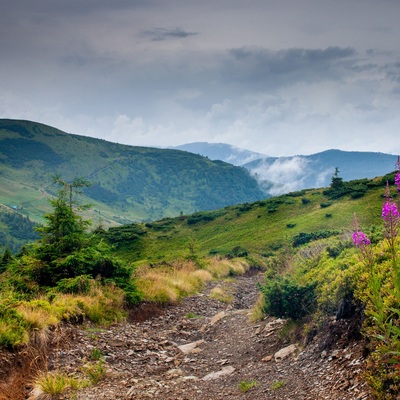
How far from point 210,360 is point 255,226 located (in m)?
56.8

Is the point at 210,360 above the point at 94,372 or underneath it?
underneath

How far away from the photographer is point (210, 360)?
412 inches

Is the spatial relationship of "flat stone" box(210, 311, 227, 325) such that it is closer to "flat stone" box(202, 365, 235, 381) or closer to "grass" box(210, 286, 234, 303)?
"grass" box(210, 286, 234, 303)

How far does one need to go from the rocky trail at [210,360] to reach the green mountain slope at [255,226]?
27.7m

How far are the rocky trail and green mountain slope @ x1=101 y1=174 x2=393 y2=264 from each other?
27693mm

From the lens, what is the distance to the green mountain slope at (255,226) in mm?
50250

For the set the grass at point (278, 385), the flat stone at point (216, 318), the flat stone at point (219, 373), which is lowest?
the flat stone at point (216, 318)

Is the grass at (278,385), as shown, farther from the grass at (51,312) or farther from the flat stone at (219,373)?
the grass at (51,312)

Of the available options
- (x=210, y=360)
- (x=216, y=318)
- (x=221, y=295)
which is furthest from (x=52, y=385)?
(x=221, y=295)

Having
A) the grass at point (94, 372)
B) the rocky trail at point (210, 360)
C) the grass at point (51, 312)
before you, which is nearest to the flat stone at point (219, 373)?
the rocky trail at point (210, 360)

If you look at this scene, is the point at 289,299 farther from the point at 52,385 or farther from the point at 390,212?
the point at 390,212

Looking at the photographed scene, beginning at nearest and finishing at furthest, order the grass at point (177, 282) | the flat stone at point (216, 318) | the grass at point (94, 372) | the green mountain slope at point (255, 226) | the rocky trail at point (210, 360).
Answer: the rocky trail at point (210, 360) < the grass at point (94, 372) < the flat stone at point (216, 318) < the grass at point (177, 282) < the green mountain slope at point (255, 226)

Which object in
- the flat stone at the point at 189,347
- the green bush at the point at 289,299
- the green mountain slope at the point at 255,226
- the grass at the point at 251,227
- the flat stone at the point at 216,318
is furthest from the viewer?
the green mountain slope at the point at 255,226

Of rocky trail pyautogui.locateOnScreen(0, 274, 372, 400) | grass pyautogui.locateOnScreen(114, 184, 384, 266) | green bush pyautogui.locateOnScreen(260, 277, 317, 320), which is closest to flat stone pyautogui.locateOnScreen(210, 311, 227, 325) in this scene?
rocky trail pyautogui.locateOnScreen(0, 274, 372, 400)
